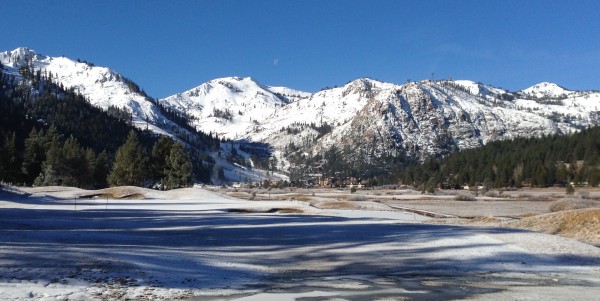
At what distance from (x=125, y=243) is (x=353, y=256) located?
9.56 metres

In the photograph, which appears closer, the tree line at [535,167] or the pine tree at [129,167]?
the pine tree at [129,167]

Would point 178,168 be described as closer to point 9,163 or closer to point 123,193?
point 123,193

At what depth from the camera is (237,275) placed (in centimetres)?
1602

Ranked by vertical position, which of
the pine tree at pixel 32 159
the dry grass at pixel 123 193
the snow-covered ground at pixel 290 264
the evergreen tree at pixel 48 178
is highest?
the pine tree at pixel 32 159

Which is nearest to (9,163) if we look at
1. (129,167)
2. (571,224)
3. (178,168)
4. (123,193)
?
(129,167)

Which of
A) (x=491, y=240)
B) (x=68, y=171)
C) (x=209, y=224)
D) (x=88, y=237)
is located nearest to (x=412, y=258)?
(x=491, y=240)

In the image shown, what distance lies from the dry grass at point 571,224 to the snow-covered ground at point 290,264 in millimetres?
4799

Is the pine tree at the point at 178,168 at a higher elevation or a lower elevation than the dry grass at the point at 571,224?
higher

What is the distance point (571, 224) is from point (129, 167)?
73201mm

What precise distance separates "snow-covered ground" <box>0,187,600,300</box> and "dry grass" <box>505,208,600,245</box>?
15.7ft

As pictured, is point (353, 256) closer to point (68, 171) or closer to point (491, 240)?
point (491, 240)

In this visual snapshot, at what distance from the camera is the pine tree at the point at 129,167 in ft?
292

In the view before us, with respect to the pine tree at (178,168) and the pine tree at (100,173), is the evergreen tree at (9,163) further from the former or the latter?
the pine tree at (178,168)

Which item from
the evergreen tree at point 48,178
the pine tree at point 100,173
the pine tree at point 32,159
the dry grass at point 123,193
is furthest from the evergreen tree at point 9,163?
the dry grass at point 123,193
